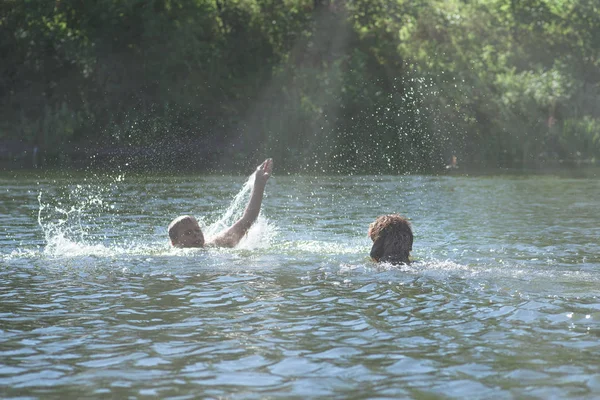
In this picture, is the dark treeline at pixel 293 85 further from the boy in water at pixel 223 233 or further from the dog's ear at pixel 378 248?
the dog's ear at pixel 378 248

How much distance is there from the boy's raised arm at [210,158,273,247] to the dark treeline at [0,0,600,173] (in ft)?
99.0

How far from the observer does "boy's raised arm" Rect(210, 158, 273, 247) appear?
15.2 m

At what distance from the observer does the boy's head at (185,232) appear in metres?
15.9

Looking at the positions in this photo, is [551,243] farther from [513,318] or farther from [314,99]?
[314,99]

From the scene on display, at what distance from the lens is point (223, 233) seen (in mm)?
16578

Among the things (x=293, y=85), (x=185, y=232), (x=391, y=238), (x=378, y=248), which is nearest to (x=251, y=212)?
(x=185, y=232)

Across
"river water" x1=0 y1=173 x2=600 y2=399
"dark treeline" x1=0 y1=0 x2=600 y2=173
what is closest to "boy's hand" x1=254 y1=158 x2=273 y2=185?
"river water" x1=0 y1=173 x2=600 y2=399

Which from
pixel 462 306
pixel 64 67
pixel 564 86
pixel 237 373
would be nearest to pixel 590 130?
pixel 564 86

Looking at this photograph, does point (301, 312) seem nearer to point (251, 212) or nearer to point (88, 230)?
point (251, 212)

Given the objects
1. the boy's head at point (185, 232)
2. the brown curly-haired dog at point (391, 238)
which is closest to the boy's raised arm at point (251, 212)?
the boy's head at point (185, 232)

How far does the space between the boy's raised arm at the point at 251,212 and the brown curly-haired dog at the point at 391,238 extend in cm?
191

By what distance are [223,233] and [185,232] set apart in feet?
2.68

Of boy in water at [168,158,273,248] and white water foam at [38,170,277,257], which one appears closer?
boy in water at [168,158,273,248]

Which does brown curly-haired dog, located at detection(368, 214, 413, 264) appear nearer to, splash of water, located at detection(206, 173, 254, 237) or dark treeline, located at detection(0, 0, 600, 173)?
splash of water, located at detection(206, 173, 254, 237)
